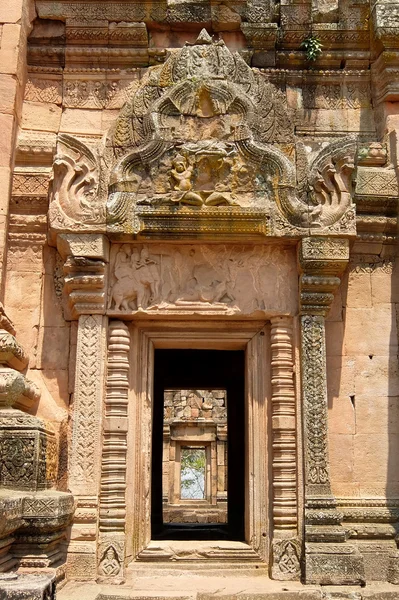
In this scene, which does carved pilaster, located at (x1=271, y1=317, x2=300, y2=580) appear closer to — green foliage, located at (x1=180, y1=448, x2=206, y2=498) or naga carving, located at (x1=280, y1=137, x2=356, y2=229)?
naga carving, located at (x1=280, y1=137, x2=356, y2=229)

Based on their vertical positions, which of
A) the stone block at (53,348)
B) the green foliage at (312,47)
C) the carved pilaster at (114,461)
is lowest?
the carved pilaster at (114,461)

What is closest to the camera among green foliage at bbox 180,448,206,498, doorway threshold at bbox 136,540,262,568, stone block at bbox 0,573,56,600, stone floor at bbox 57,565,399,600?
stone block at bbox 0,573,56,600

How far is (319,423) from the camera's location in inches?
271

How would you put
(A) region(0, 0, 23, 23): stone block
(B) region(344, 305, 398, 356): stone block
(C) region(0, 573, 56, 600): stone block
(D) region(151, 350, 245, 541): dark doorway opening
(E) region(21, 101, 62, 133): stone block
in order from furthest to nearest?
1. (D) region(151, 350, 245, 541): dark doorway opening
2. (E) region(21, 101, 62, 133): stone block
3. (A) region(0, 0, 23, 23): stone block
4. (B) region(344, 305, 398, 356): stone block
5. (C) region(0, 573, 56, 600): stone block

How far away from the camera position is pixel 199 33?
8.29 m

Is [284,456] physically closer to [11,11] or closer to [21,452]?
[21,452]

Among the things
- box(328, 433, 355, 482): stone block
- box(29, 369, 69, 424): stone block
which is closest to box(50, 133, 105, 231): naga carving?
box(29, 369, 69, 424): stone block

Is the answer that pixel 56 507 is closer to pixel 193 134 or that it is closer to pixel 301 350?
pixel 301 350

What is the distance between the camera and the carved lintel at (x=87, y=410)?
6777mm

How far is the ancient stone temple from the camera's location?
6707 mm

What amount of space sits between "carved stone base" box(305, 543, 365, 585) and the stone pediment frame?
310cm

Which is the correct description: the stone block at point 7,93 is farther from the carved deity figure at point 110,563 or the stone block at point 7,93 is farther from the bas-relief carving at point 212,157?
the carved deity figure at point 110,563

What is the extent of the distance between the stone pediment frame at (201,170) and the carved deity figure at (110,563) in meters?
3.14

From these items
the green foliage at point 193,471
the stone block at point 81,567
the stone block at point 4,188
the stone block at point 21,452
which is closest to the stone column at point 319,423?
the stone block at point 81,567
